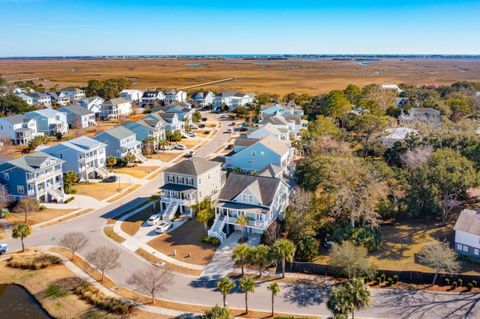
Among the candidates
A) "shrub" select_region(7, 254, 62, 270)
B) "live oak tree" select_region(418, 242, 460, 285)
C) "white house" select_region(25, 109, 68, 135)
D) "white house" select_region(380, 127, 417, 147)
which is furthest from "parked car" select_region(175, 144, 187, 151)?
"live oak tree" select_region(418, 242, 460, 285)

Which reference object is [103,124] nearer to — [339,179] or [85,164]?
[85,164]

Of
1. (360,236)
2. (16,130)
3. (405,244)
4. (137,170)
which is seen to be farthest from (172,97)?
(405,244)

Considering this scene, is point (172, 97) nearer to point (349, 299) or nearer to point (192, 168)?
point (192, 168)

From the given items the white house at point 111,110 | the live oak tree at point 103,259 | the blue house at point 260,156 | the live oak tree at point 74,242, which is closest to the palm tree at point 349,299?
the live oak tree at point 103,259

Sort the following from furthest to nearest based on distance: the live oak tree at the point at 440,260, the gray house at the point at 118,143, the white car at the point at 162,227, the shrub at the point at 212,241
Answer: the gray house at the point at 118,143 → the white car at the point at 162,227 → the shrub at the point at 212,241 → the live oak tree at the point at 440,260

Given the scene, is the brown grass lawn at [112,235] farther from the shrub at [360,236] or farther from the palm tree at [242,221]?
the shrub at [360,236]

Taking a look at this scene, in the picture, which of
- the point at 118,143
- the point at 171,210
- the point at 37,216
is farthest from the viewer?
the point at 118,143
